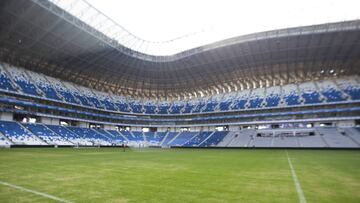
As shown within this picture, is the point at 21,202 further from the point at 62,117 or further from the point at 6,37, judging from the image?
the point at 62,117

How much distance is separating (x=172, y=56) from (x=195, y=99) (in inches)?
1028

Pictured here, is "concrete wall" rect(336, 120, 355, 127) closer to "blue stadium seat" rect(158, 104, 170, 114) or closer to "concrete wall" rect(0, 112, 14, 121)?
"blue stadium seat" rect(158, 104, 170, 114)

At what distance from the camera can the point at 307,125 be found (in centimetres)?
6406

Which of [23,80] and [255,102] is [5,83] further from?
[255,102]

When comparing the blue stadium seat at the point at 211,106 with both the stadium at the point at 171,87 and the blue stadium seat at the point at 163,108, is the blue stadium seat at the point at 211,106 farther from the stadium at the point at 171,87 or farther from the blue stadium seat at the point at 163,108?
the blue stadium seat at the point at 163,108

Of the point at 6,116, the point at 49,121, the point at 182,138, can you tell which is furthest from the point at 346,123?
the point at 6,116

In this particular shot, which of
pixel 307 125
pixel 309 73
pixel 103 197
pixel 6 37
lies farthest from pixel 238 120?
pixel 103 197

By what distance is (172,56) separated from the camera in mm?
72125

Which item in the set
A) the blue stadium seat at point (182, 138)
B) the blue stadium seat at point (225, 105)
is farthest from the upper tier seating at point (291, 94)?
the blue stadium seat at point (182, 138)

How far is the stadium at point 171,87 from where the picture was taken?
49.6 metres

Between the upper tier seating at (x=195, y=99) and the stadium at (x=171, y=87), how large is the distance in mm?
380

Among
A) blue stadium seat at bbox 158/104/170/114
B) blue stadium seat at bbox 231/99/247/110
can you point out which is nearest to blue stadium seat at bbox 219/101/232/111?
blue stadium seat at bbox 231/99/247/110

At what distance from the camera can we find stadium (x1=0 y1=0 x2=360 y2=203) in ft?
163

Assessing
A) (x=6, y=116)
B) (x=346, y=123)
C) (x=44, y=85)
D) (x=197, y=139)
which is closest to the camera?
(x=6, y=116)
